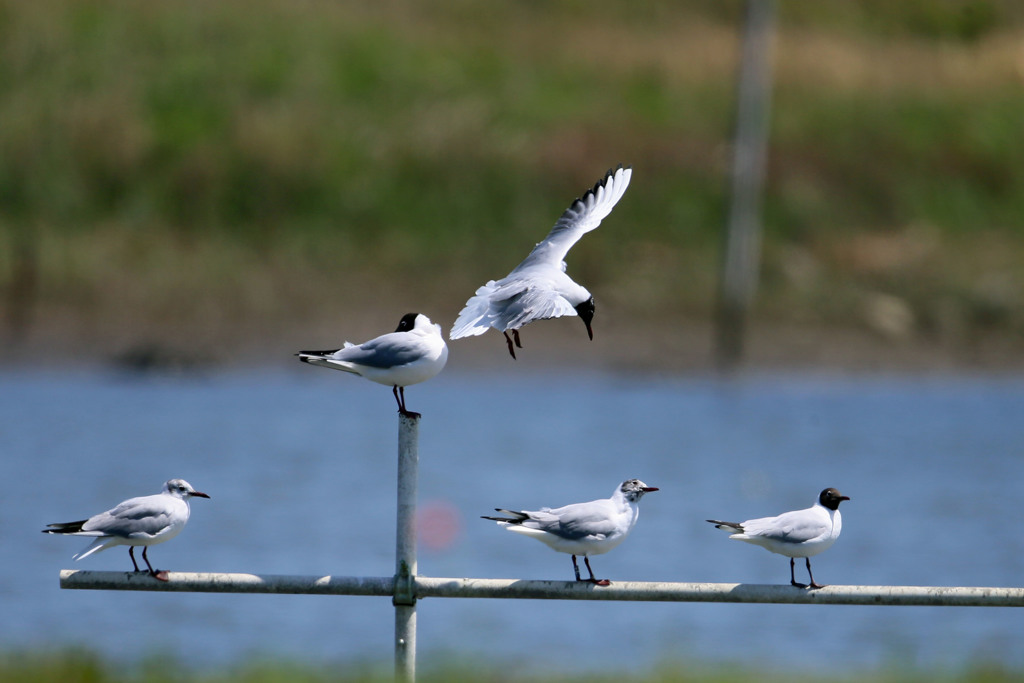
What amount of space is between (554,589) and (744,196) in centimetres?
2036

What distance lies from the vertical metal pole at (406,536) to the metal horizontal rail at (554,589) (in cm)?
6

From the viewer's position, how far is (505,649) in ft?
38.0

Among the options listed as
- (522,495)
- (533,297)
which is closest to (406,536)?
(533,297)

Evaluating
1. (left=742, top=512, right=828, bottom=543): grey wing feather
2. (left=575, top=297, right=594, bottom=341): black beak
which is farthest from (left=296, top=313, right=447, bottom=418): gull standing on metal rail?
(left=742, top=512, right=828, bottom=543): grey wing feather

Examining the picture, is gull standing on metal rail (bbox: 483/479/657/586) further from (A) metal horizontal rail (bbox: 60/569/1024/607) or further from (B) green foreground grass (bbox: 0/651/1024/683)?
(B) green foreground grass (bbox: 0/651/1024/683)

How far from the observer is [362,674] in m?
6.30

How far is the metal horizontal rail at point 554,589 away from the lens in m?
5.83

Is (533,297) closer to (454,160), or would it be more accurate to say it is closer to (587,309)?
(587,309)

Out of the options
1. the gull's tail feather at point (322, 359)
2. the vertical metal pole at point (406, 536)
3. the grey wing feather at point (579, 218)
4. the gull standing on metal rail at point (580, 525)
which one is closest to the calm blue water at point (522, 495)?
the gull standing on metal rail at point (580, 525)

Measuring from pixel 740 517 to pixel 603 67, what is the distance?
15548 millimetres

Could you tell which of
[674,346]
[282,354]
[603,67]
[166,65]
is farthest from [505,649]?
[603,67]

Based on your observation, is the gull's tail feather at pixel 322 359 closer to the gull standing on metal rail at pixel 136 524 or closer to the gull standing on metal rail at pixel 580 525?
the gull standing on metal rail at pixel 580 525

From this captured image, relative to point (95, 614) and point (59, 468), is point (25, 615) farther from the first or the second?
point (59, 468)

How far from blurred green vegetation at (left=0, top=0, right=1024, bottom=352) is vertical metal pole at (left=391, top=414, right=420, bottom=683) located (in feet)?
57.0
